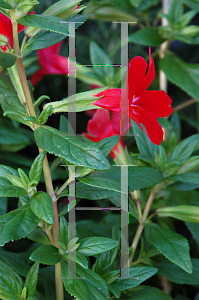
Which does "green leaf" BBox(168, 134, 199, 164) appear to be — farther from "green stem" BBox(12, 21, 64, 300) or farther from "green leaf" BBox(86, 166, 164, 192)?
"green stem" BBox(12, 21, 64, 300)

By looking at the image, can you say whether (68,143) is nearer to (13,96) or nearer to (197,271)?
(13,96)

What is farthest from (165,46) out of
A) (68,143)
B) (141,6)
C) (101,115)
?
(68,143)

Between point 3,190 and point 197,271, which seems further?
point 197,271

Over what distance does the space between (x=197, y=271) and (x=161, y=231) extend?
0.11 meters

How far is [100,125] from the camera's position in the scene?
529 mm

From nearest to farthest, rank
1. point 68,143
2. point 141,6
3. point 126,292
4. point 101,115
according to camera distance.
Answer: point 68,143
point 126,292
point 101,115
point 141,6

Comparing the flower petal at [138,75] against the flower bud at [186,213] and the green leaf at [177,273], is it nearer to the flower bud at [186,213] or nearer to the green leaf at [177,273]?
the flower bud at [186,213]

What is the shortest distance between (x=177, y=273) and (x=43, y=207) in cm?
30

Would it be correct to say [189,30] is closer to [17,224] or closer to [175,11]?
[175,11]

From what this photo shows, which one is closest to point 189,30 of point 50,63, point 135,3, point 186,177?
point 135,3

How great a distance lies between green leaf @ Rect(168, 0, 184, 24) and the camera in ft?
2.48

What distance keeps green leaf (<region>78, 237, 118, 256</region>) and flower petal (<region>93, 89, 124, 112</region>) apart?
15 centimetres

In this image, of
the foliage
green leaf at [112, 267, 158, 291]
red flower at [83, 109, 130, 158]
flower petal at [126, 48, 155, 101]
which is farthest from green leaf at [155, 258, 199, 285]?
flower petal at [126, 48, 155, 101]

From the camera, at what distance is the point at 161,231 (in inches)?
17.9
